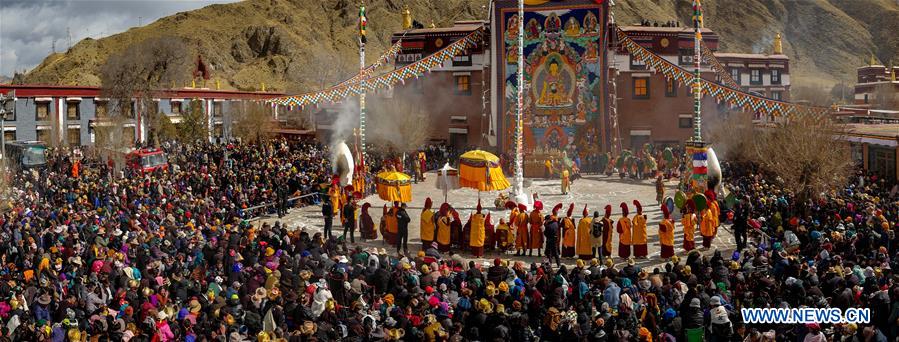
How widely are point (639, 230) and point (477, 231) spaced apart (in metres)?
3.96

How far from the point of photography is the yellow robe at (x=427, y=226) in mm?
21625

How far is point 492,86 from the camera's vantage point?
4288cm

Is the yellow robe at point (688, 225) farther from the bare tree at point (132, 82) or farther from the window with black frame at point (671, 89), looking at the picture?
the bare tree at point (132, 82)

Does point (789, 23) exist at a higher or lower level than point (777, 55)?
higher

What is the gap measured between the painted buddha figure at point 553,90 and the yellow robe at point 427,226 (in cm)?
2076

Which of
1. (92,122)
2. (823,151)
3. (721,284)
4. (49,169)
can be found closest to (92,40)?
(92,122)

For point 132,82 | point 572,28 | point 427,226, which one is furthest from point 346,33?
point 427,226

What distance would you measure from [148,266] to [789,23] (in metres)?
191

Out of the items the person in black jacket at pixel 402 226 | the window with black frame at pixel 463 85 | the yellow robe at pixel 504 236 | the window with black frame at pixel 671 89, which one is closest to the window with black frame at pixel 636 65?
the window with black frame at pixel 671 89

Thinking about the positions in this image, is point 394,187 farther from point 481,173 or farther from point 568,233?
point 568,233

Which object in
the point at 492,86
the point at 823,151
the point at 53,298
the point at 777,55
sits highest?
the point at 777,55

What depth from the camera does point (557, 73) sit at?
1613 inches

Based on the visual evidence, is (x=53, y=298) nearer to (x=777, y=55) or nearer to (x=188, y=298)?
(x=188, y=298)

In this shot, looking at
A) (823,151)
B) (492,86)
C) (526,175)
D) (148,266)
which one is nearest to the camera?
(148,266)
